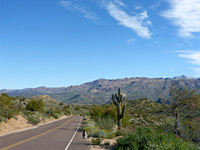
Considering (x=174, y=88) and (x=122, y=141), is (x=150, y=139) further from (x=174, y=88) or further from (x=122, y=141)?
(x=174, y=88)

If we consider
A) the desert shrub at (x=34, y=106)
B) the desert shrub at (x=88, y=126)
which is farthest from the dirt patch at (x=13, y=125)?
the desert shrub at (x=34, y=106)

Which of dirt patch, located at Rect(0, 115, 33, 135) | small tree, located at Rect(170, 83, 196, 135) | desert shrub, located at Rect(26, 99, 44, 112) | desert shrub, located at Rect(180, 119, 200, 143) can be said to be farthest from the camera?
desert shrub, located at Rect(26, 99, 44, 112)

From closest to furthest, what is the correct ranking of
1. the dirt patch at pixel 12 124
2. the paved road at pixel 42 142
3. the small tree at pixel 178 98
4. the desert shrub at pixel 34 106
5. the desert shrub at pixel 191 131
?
the desert shrub at pixel 191 131
the paved road at pixel 42 142
the small tree at pixel 178 98
the dirt patch at pixel 12 124
the desert shrub at pixel 34 106

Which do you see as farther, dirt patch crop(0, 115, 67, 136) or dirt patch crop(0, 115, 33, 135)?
dirt patch crop(0, 115, 33, 135)

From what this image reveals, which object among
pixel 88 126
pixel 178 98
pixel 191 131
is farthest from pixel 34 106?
pixel 191 131

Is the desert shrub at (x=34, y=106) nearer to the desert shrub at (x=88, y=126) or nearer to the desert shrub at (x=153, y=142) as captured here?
the desert shrub at (x=88, y=126)

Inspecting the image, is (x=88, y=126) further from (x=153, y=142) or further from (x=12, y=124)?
(x=153, y=142)

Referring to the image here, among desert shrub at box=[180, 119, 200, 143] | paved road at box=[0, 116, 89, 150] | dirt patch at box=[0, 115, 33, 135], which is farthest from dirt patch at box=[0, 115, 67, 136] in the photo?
desert shrub at box=[180, 119, 200, 143]

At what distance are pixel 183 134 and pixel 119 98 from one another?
9846 millimetres

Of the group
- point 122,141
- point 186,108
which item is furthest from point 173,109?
point 122,141

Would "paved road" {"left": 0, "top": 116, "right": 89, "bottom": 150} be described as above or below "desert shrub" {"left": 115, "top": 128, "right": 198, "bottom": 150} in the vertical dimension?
below

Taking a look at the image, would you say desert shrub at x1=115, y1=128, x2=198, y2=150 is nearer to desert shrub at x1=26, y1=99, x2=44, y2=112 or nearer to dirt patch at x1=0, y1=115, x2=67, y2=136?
dirt patch at x1=0, y1=115, x2=67, y2=136

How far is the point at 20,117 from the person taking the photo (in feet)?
98.3

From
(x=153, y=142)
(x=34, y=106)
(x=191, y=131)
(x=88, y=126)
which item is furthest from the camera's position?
(x=34, y=106)
